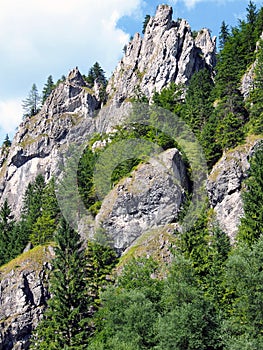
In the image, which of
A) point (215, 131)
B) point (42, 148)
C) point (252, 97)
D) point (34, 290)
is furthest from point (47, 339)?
point (42, 148)

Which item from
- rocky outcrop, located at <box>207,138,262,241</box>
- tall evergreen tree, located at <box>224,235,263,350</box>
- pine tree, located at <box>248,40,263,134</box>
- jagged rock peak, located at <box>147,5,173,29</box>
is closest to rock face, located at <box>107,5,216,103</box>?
jagged rock peak, located at <box>147,5,173,29</box>

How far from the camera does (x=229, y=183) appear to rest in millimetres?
48812

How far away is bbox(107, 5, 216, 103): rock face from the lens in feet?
301

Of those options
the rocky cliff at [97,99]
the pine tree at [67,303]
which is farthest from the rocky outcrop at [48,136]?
the pine tree at [67,303]

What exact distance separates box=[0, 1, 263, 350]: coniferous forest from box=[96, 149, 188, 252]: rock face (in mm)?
3077

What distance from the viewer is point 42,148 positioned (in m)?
100

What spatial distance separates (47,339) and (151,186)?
2331 centimetres

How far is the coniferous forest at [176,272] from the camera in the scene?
31.0 meters

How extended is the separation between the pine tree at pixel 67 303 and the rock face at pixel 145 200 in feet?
24.1

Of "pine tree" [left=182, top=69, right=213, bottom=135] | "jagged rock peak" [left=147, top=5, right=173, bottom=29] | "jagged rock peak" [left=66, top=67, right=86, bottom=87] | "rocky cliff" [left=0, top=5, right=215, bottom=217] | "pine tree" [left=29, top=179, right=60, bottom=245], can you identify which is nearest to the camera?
"pine tree" [left=29, top=179, right=60, bottom=245]

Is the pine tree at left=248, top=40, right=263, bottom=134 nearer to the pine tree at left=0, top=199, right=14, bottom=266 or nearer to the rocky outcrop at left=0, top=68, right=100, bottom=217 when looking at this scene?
the pine tree at left=0, top=199, right=14, bottom=266

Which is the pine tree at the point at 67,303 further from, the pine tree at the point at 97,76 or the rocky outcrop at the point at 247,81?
the pine tree at the point at 97,76

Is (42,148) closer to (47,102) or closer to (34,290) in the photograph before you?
(47,102)

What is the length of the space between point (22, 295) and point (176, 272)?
25653mm
